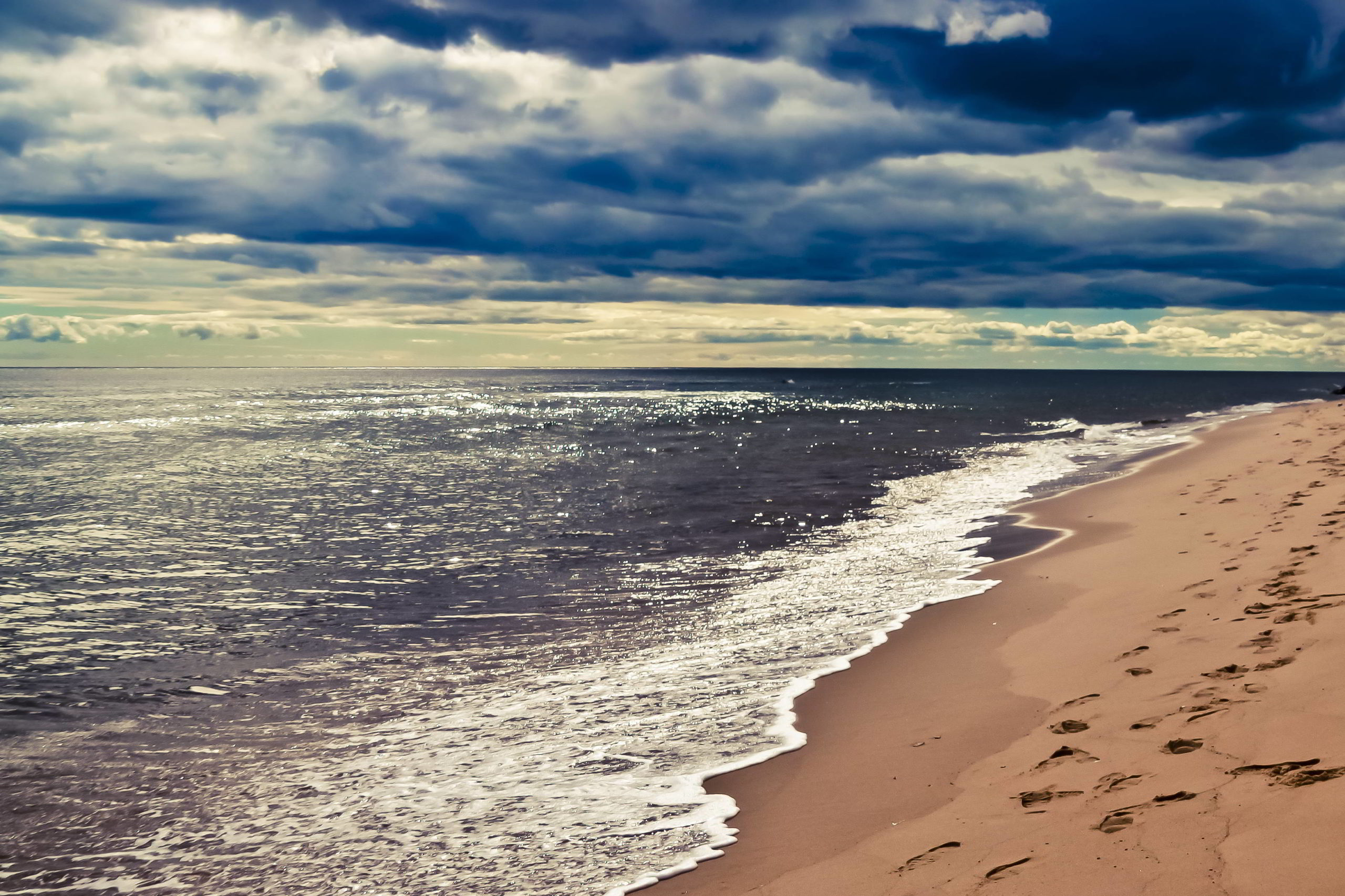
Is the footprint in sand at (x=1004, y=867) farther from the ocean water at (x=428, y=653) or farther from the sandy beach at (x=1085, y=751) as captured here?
the ocean water at (x=428, y=653)

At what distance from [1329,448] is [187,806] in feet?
100

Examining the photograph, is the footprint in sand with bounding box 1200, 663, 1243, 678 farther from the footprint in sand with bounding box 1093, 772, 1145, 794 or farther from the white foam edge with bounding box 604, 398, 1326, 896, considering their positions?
the white foam edge with bounding box 604, 398, 1326, 896

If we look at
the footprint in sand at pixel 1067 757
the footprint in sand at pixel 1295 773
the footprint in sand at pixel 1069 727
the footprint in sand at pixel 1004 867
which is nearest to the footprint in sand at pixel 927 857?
the footprint in sand at pixel 1004 867

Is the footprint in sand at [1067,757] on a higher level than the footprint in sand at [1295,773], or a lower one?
lower

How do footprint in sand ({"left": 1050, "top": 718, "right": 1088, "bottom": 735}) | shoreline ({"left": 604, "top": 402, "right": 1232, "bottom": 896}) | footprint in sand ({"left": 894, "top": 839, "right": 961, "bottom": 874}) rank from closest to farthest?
1. footprint in sand ({"left": 894, "top": 839, "right": 961, "bottom": 874})
2. shoreline ({"left": 604, "top": 402, "right": 1232, "bottom": 896})
3. footprint in sand ({"left": 1050, "top": 718, "right": 1088, "bottom": 735})

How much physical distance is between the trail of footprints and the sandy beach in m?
0.02


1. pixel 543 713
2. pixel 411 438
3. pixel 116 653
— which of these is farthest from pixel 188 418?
pixel 543 713

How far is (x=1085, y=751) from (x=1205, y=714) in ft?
3.17

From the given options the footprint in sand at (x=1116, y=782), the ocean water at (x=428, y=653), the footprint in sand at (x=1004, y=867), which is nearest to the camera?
the footprint in sand at (x=1004, y=867)

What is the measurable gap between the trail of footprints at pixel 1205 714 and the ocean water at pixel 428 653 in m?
2.44

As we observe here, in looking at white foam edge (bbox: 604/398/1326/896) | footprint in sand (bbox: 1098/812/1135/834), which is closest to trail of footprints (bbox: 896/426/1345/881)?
footprint in sand (bbox: 1098/812/1135/834)

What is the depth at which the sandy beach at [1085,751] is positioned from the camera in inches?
192

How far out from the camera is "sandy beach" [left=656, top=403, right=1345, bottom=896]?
4.87 m

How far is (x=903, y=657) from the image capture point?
10805 mm
